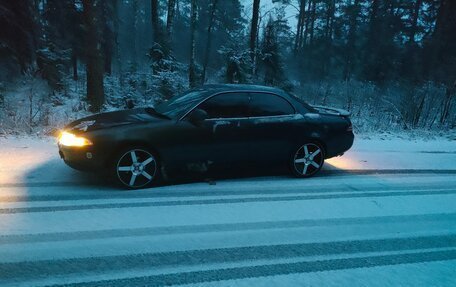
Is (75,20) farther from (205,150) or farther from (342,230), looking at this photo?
(342,230)

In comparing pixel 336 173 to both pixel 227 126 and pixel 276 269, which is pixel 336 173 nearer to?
pixel 227 126

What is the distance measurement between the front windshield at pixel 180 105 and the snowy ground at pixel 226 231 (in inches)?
43.9

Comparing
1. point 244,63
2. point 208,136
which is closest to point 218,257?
point 208,136

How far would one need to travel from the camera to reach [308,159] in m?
6.31

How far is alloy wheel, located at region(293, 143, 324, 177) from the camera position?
6.26m

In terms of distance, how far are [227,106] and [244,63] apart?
10.6 meters

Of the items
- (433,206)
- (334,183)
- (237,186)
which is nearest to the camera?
(433,206)

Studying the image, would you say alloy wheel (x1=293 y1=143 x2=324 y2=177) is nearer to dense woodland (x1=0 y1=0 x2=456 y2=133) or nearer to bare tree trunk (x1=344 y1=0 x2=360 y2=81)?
dense woodland (x1=0 y1=0 x2=456 y2=133)

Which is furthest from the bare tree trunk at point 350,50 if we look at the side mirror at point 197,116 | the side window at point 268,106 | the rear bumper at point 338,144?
the side mirror at point 197,116

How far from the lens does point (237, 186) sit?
5641 mm

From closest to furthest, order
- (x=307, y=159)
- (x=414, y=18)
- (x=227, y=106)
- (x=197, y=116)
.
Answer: (x=197, y=116) < (x=227, y=106) < (x=307, y=159) < (x=414, y=18)

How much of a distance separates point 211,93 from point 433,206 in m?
3.63

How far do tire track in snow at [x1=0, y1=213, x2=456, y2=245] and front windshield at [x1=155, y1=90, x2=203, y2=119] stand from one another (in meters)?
2.01

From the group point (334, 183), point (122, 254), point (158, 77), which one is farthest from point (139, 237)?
point (158, 77)
